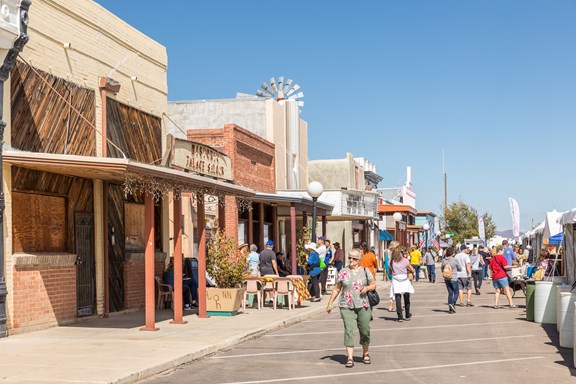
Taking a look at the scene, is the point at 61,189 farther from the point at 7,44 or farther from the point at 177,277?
the point at 7,44

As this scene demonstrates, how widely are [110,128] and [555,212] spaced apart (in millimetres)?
18288

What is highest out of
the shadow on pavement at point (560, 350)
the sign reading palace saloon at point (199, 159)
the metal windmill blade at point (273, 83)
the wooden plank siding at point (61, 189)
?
the metal windmill blade at point (273, 83)

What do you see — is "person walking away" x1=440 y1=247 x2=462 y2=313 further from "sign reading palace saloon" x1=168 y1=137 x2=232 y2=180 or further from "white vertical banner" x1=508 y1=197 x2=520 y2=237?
"white vertical banner" x1=508 y1=197 x2=520 y2=237

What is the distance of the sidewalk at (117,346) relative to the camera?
11.2m

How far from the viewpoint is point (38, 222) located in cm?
1725

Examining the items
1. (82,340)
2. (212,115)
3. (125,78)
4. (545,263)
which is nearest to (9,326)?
(82,340)

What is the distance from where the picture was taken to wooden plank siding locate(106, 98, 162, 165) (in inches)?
808

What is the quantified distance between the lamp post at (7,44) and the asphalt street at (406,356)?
14.1ft

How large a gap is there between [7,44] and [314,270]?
12.7 m

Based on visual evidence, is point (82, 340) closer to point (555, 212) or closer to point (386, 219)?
point (555, 212)

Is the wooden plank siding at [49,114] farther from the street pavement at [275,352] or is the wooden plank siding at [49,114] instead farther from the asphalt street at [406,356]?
the asphalt street at [406,356]

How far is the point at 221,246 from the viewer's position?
2070cm

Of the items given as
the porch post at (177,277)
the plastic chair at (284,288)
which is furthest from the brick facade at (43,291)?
the plastic chair at (284,288)

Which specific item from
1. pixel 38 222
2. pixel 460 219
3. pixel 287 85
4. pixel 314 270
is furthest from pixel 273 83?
pixel 460 219
